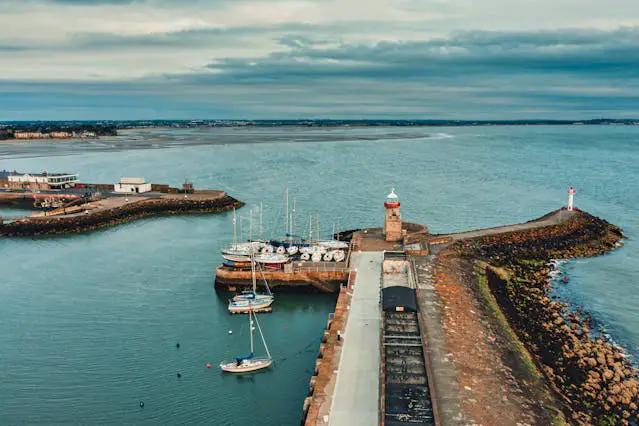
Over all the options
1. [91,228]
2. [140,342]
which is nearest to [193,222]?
[91,228]

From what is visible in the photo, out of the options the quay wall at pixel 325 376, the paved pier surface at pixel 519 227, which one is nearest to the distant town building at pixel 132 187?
the paved pier surface at pixel 519 227

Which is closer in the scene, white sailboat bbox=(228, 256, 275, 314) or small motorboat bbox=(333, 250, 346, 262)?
white sailboat bbox=(228, 256, 275, 314)

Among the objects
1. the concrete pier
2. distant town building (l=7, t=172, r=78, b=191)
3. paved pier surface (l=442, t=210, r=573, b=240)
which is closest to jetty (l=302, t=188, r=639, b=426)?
paved pier surface (l=442, t=210, r=573, b=240)

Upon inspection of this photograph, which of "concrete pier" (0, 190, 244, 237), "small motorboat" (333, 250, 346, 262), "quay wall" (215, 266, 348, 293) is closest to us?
"quay wall" (215, 266, 348, 293)

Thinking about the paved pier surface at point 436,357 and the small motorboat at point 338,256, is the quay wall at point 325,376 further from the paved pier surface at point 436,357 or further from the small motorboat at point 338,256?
the small motorboat at point 338,256

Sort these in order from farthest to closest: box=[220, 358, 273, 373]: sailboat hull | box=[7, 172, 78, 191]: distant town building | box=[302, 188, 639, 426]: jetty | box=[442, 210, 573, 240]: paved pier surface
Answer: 1. box=[7, 172, 78, 191]: distant town building
2. box=[442, 210, 573, 240]: paved pier surface
3. box=[220, 358, 273, 373]: sailboat hull
4. box=[302, 188, 639, 426]: jetty

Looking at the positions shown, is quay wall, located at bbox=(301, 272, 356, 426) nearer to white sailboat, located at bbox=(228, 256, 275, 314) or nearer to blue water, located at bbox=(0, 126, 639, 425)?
blue water, located at bbox=(0, 126, 639, 425)
